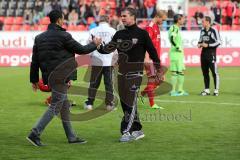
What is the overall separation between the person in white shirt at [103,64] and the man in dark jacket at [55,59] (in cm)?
444

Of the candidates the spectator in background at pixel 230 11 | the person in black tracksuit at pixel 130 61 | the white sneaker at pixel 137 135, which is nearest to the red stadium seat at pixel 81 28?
the spectator in background at pixel 230 11

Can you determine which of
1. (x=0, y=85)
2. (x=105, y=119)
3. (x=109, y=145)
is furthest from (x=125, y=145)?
(x=0, y=85)

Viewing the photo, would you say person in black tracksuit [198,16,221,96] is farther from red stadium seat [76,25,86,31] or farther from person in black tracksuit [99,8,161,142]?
red stadium seat [76,25,86,31]

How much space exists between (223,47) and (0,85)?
38.0 ft

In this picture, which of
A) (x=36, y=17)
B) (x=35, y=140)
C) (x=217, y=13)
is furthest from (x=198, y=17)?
(x=35, y=140)

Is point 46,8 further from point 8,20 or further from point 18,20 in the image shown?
point 8,20

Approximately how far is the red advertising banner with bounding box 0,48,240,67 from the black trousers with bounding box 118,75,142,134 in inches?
704

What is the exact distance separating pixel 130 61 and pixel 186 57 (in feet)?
61.5

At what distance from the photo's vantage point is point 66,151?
10164 mm

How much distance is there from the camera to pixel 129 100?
11.0 meters

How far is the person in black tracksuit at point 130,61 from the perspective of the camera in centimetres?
1091

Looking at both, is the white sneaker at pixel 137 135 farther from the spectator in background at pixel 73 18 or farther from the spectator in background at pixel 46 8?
the spectator in background at pixel 46 8

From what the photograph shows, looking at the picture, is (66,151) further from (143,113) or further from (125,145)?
(143,113)

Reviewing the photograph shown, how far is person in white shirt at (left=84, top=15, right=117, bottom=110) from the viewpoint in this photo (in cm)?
1509
